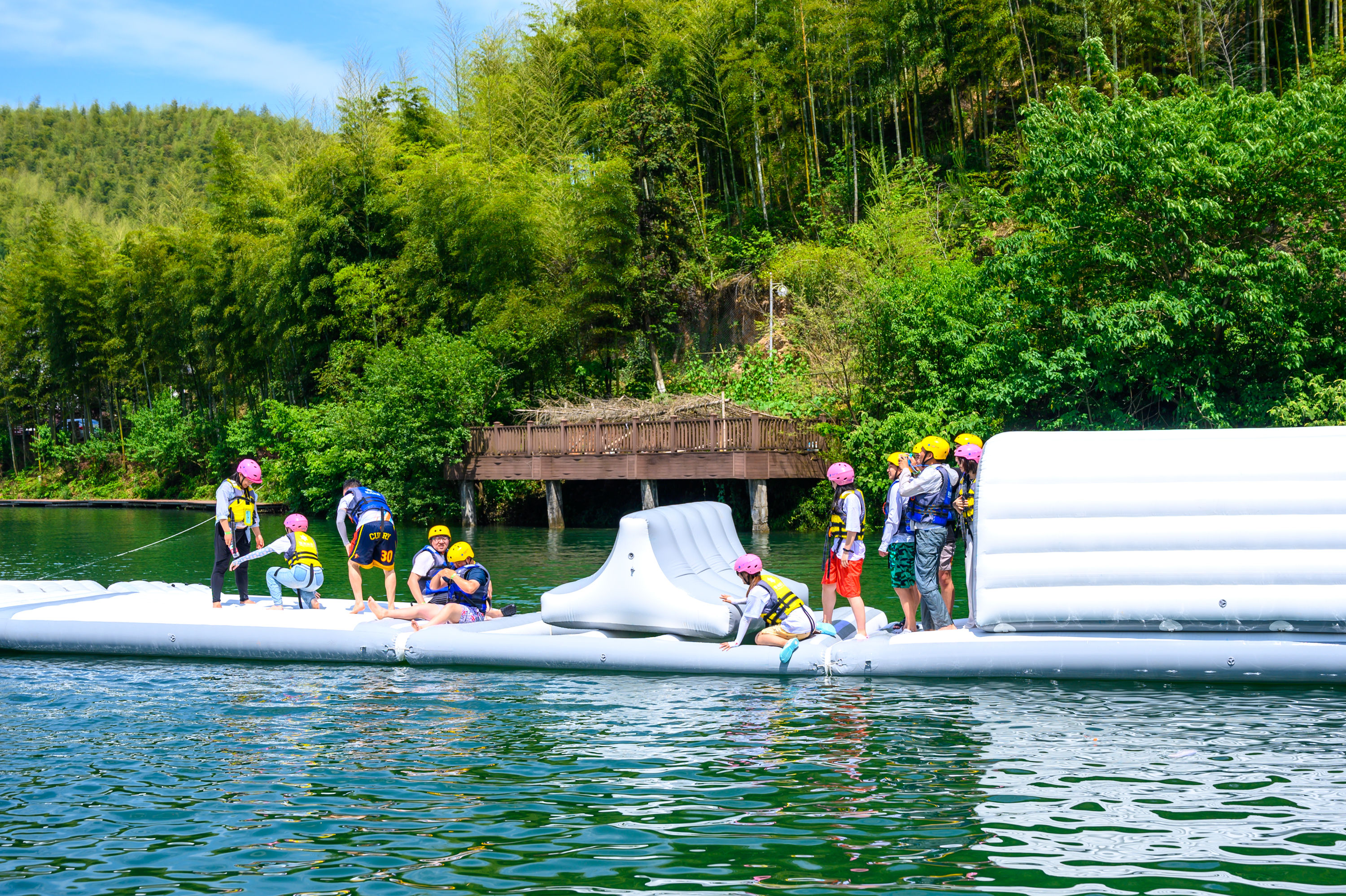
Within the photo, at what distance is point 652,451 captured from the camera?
26.2 m

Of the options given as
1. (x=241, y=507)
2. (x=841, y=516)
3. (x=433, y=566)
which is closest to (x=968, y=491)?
(x=841, y=516)

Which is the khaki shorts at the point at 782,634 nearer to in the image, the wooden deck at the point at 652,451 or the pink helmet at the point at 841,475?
the pink helmet at the point at 841,475

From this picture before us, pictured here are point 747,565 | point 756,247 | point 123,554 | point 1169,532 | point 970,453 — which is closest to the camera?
point 1169,532

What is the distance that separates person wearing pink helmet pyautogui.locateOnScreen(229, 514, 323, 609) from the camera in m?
11.3

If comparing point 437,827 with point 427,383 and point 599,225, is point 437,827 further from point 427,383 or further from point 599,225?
point 599,225

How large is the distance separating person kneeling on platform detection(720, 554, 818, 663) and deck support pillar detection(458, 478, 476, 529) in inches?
807

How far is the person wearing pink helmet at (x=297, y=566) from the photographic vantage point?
444 inches

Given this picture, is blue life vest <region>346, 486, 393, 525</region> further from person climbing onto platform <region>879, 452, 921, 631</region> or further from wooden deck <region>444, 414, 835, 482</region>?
wooden deck <region>444, 414, 835, 482</region>

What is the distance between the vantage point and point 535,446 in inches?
1103

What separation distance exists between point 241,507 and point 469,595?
8.76ft

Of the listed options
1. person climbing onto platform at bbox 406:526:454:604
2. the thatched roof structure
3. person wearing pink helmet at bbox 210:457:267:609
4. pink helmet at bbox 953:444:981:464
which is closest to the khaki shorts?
pink helmet at bbox 953:444:981:464

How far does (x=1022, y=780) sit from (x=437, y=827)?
326cm

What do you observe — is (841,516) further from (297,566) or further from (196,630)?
(196,630)

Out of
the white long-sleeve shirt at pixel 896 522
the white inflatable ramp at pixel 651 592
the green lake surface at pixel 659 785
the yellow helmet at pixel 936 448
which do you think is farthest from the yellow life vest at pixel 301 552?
the yellow helmet at pixel 936 448
